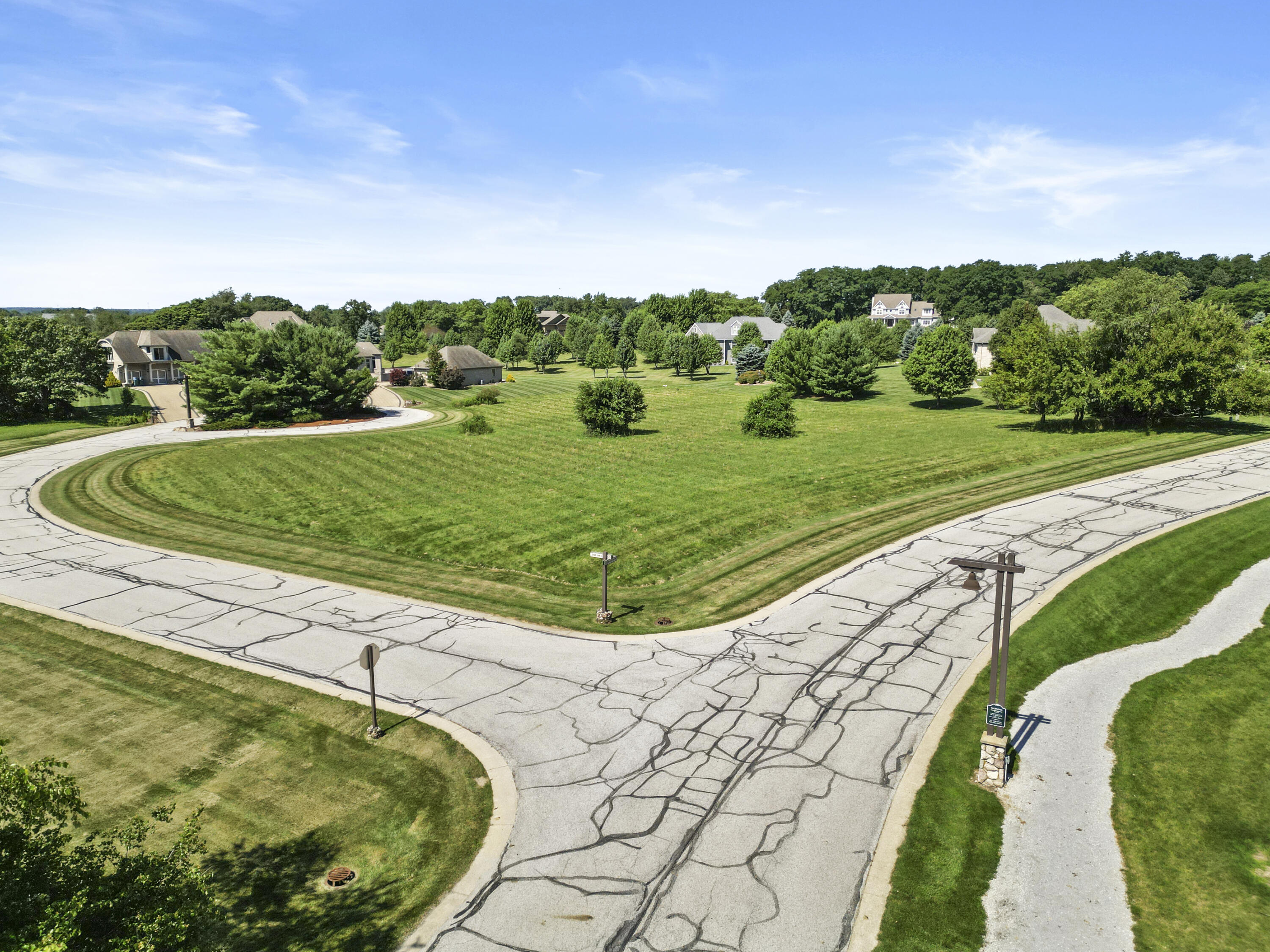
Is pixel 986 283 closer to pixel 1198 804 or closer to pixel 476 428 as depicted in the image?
pixel 476 428

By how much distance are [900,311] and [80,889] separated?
539ft

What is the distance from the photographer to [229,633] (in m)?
18.0

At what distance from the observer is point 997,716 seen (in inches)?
473

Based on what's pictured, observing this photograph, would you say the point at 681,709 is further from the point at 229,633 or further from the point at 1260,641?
the point at 1260,641

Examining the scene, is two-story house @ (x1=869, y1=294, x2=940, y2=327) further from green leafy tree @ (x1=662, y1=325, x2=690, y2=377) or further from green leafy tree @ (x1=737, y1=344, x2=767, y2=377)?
green leafy tree @ (x1=737, y1=344, x2=767, y2=377)

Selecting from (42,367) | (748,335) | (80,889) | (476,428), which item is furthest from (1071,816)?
(748,335)

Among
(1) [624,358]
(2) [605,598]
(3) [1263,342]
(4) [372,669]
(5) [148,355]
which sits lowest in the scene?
(2) [605,598]

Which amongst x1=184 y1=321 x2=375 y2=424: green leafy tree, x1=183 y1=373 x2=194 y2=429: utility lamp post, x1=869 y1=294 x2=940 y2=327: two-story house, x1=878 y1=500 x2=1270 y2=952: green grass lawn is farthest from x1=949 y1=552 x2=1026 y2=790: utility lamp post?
x1=869 y1=294 x2=940 y2=327: two-story house

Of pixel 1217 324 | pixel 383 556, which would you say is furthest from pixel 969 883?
pixel 1217 324

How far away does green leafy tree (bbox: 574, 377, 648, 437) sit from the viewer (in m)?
48.4

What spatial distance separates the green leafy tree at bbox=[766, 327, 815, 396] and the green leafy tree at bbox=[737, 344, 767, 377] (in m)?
13.8

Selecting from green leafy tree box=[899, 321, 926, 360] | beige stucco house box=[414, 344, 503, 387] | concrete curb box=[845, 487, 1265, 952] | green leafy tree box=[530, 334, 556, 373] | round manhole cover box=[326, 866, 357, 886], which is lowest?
round manhole cover box=[326, 866, 357, 886]

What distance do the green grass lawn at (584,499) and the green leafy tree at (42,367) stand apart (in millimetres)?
19668

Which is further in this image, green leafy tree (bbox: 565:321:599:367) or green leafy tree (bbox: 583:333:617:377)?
green leafy tree (bbox: 565:321:599:367)
